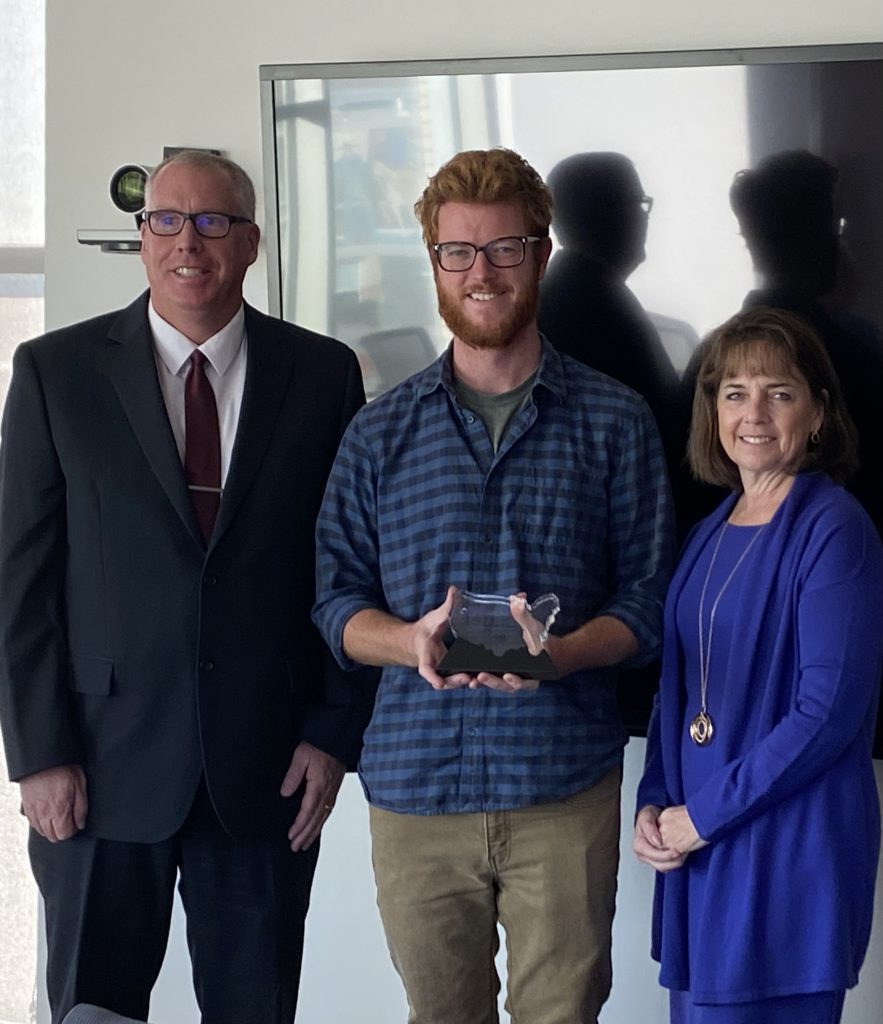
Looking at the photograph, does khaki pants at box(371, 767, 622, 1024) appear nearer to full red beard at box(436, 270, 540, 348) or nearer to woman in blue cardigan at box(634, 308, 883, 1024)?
woman in blue cardigan at box(634, 308, 883, 1024)

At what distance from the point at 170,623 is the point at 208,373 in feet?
1.30

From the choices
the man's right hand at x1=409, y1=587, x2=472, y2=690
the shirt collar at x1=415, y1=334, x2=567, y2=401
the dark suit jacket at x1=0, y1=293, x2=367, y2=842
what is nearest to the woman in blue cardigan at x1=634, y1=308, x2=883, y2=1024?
the shirt collar at x1=415, y1=334, x2=567, y2=401

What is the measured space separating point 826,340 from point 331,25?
118 centimetres

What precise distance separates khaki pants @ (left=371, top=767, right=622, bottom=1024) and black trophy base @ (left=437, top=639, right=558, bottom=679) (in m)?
0.31

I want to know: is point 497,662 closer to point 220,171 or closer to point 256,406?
point 256,406

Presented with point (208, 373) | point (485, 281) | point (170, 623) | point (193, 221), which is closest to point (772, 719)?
point (485, 281)

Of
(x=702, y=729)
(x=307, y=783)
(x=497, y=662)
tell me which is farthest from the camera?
(x=307, y=783)

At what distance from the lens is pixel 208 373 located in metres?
2.15

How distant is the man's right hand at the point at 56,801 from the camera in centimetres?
206

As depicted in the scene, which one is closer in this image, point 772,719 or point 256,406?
point 772,719

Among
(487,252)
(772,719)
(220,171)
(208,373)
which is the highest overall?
(220,171)

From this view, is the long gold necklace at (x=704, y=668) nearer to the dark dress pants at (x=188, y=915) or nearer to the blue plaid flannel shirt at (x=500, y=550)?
the blue plaid flannel shirt at (x=500, y=550)

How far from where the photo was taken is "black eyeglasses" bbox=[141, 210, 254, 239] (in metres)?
2.09

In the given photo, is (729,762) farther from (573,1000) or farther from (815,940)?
(573,1000)
